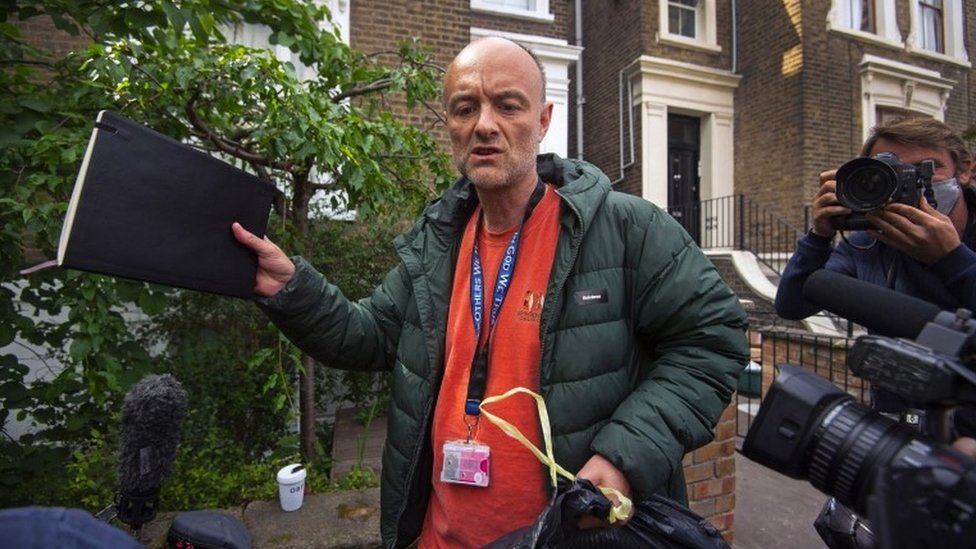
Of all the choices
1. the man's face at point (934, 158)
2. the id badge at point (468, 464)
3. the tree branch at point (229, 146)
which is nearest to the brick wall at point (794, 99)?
the man's face at point (934, 158)

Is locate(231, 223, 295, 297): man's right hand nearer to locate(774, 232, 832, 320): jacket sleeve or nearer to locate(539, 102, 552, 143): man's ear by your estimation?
locate(539, 102, 552, 143): man's ear

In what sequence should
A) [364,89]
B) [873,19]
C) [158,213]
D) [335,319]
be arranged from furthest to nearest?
[873,19] → [364,89] → [335,319] → [158,213]

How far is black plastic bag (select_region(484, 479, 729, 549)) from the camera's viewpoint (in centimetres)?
111

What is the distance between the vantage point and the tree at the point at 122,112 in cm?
250

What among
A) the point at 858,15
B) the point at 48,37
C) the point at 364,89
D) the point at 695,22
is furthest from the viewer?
the point at 695,22

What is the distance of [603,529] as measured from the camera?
1256 millimetres

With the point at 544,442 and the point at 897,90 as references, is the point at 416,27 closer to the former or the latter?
the point at 544,442

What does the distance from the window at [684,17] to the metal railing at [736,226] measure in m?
3.82

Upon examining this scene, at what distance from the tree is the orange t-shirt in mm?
1447

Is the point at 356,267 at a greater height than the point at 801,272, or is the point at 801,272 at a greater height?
the point at 356,267

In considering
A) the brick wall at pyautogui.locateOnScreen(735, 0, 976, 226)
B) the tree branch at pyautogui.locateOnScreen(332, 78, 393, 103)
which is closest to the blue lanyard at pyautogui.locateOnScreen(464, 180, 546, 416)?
the tree branch at pyautogui.locateOnScreen(332, 78, 393, 103)

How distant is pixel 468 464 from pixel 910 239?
4.79ft

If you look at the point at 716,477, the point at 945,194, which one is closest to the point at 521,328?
the point at 945,194

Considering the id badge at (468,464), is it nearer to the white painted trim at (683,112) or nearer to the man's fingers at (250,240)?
the man's fingers at (250,240)
